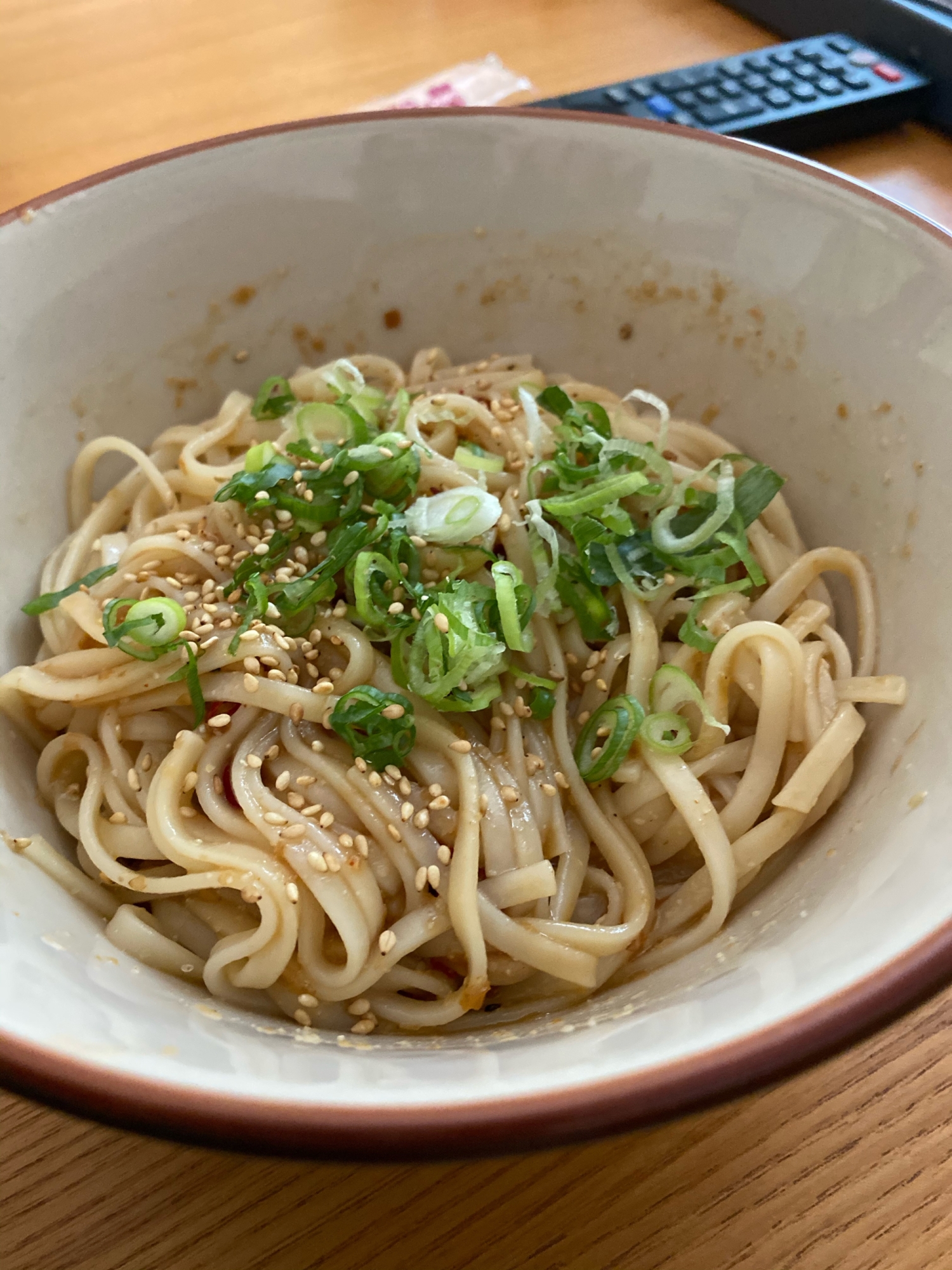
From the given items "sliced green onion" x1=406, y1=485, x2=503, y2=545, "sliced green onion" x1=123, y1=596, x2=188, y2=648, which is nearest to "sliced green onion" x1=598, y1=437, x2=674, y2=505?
"sliced green onion" x1=406, y1=485, x2=503, y2=545

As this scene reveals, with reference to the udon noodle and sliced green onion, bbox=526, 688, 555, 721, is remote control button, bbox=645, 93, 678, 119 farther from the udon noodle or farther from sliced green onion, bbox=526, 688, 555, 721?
sliced green onion, bbox=526, 688, 555, 721

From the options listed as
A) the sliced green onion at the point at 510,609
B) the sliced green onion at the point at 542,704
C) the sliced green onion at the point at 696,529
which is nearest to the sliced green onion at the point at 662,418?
the sliced green onion at the point at 696,529

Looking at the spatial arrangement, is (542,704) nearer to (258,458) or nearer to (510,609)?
(510,609)

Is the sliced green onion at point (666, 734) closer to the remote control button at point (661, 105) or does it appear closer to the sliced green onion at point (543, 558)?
the sliced green onion at point (543, 558)

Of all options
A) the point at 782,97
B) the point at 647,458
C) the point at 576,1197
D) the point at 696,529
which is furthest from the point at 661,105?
the point at 576,1197

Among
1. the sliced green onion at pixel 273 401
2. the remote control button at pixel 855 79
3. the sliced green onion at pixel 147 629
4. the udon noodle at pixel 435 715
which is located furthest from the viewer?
the remote control button at pixel 855 79
